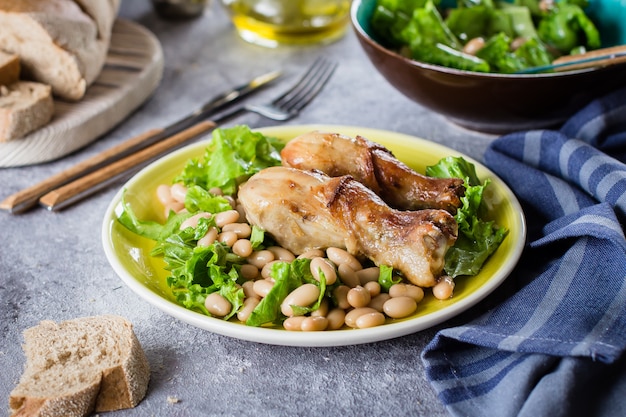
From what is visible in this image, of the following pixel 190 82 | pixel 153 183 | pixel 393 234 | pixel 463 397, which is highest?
pixel 393 234

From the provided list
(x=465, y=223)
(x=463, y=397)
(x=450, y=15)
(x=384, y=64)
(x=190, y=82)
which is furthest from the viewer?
(x=190, y=82)

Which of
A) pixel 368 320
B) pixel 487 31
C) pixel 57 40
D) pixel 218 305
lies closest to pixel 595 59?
pixel 487 31

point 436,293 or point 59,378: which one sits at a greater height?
point 436,293

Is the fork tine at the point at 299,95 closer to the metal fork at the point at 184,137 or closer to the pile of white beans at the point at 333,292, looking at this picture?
the metal fork at the point at 184,137

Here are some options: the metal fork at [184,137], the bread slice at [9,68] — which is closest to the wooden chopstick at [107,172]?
the metal fork at [184,137]

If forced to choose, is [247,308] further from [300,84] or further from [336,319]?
[300,84]

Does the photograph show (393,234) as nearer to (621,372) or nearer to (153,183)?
(621,372)

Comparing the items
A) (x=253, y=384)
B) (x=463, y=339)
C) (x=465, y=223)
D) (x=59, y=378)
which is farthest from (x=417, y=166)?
(x=59, y=378)
